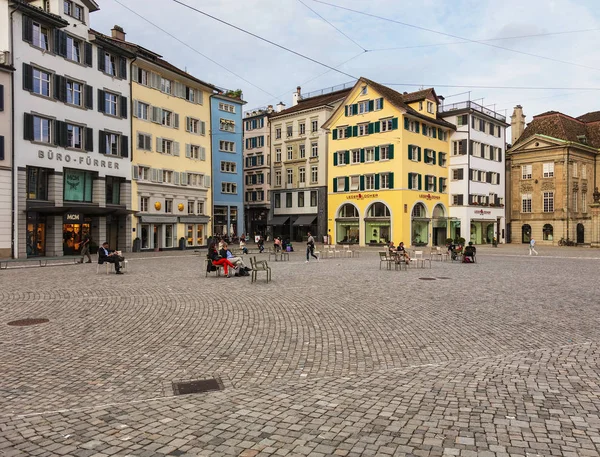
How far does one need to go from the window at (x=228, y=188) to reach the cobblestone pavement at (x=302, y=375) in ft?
130

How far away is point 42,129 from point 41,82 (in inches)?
127

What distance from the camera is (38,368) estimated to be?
7.12 m

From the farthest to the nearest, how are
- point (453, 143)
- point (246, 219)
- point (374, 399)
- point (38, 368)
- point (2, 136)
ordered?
point (246, 219) → point (453, 143) → point (2, 136) → point (38, 368) → point (374, 399)

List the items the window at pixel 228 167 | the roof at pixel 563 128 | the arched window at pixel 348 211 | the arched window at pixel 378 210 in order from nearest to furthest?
1. the arched window at pixel 378 210
2. the window at pixel 228 167
3. the arched window at pixel 348 211
4. the roof at pixel 563 128

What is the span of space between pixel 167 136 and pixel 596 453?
145 feet

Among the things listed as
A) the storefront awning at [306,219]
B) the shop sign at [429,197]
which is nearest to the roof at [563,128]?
the shop sign at [429,197]

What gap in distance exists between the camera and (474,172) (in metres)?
58.7

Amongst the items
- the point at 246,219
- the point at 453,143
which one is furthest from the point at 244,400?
the point at 246,219

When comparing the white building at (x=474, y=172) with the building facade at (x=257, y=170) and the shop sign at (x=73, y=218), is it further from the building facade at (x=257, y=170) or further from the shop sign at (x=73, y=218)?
the shop sign at (x=73, y=218)

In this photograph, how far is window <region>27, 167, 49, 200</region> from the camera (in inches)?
1282

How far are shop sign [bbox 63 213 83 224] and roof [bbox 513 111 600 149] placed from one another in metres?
58.2

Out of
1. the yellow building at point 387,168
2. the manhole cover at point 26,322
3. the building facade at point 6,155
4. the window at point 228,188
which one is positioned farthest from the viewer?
the window at point 228,188

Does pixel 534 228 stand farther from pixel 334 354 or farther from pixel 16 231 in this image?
pixel 334 354

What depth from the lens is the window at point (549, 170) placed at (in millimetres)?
64375
